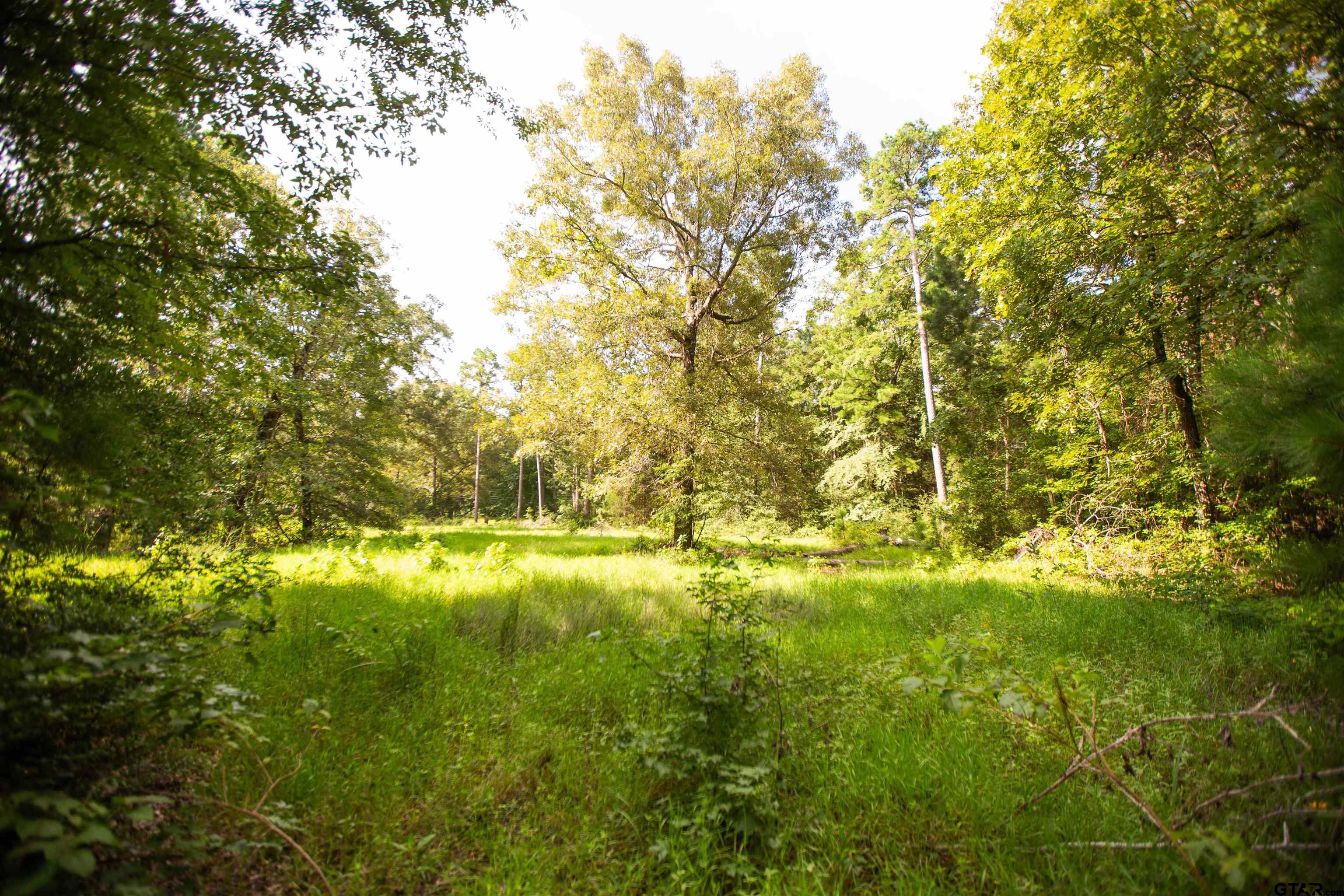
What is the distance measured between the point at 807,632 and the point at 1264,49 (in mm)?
5666

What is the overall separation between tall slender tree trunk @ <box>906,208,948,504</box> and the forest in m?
6.17

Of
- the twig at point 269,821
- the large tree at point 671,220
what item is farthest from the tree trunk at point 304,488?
the twig at point 269,821

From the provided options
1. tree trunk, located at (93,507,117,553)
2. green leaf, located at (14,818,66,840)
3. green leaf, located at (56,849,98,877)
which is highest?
tree trunk, located at (93,507,117,553)

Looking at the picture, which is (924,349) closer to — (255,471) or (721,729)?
(721,729)

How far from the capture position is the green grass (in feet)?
7.07

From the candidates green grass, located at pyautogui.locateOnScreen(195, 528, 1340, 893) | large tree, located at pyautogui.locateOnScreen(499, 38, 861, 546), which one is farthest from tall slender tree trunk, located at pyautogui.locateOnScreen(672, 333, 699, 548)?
green grass, located at pyautogui.locateOnScreen(195, 528, 1340, 893)

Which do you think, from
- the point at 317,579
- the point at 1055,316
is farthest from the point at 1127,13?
the point at 317,579

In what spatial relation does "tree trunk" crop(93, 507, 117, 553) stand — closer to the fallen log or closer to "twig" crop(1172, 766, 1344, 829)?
"twig" crop(1172, 766, 1344, 829)

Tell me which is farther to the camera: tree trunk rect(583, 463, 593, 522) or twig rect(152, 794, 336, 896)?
tree trunk rect(583, 463, 593, 522)

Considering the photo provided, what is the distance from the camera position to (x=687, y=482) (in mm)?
12062

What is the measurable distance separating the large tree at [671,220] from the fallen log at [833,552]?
12.4ft

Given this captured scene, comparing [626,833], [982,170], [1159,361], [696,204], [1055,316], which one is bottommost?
[626,833]

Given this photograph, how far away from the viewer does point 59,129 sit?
233cm

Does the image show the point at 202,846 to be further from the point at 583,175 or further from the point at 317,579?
the point at 583,175
